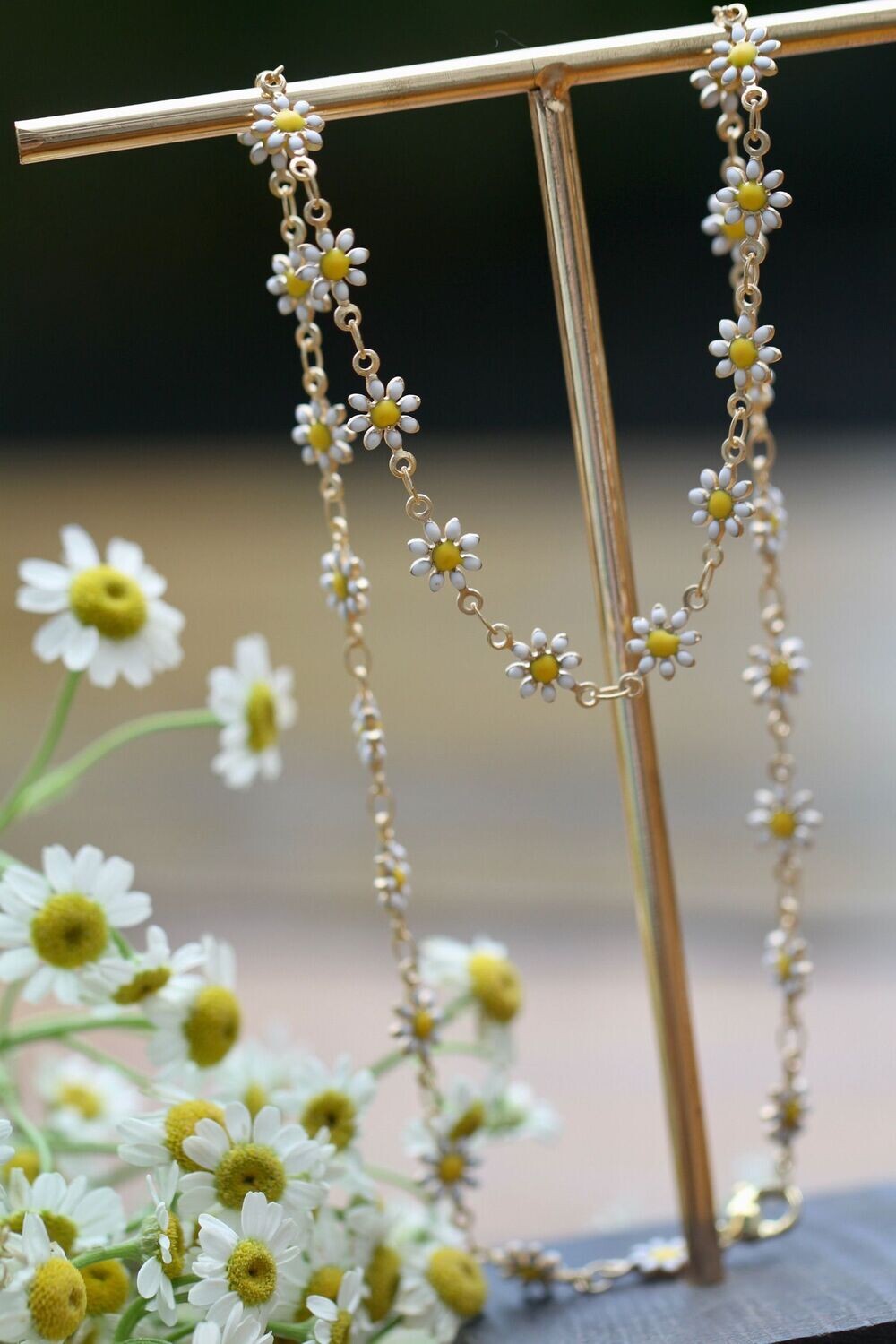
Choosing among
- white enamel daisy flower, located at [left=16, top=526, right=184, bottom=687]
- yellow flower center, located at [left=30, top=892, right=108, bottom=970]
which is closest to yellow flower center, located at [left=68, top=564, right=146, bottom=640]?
white enamel daisy flower, located at [left=16, top=526, right=184, bottom=687]

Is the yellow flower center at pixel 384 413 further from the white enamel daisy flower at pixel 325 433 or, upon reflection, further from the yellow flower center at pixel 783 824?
the yellow flower center at pixel 783 824

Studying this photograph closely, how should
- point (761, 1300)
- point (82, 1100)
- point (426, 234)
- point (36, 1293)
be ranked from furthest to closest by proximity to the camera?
point (426, 234) → point (82, 1100) → point (761, 1300) → point (36, 1293)

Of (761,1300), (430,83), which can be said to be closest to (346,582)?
(430,83)

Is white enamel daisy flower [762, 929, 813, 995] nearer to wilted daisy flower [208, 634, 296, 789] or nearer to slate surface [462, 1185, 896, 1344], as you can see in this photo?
slate surface [462, 1185, 896, 1344]

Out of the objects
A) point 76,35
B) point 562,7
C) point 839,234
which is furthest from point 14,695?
point 839,234

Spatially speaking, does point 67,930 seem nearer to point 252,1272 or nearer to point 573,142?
point 252,1272

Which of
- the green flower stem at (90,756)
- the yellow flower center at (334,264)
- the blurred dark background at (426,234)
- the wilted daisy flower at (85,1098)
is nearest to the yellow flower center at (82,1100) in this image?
the wilted daisy flower at (85,1098)
